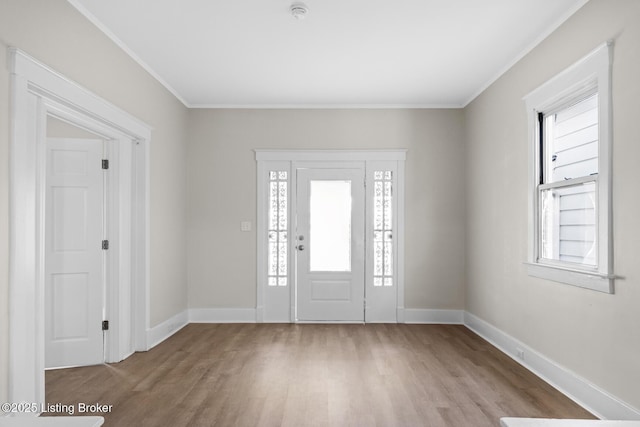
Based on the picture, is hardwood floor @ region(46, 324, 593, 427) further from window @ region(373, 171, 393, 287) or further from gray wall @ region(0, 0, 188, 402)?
window @ region(373, 171, 393, 287)

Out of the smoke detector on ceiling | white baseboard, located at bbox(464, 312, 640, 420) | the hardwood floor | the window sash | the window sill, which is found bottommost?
the hardwood floor

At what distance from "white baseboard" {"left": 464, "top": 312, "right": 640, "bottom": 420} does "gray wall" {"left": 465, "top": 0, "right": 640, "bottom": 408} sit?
48mm

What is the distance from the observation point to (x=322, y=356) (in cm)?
416

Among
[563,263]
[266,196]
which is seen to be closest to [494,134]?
[563,263]

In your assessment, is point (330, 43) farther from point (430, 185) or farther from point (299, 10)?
point (430, 185)

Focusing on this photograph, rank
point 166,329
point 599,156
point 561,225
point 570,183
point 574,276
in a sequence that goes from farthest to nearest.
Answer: point 166,329
point 561,225
point 570,183
point 574,276
point 599,156

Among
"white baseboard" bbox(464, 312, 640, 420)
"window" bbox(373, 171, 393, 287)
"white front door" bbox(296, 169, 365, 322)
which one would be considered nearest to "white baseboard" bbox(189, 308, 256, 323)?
"white front door" bbox(296, 169, 365, 322)

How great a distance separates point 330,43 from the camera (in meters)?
3.75

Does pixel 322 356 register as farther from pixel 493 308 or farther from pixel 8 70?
pixel 8 70

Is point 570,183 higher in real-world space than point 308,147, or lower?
lower

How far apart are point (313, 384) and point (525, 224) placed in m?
2.38

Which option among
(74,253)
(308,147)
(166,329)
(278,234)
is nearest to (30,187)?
(74,253)

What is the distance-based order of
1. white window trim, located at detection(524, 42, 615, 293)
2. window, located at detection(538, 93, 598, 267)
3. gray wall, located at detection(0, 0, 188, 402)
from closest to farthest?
1. gray wall, located at detection(0, 0, 188, 402)
2. white window trim, located at detection(524, 42, 615, 293)
3. window, located at detection(538, 93, 598, 267)

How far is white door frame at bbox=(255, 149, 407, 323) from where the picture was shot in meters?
5.64
